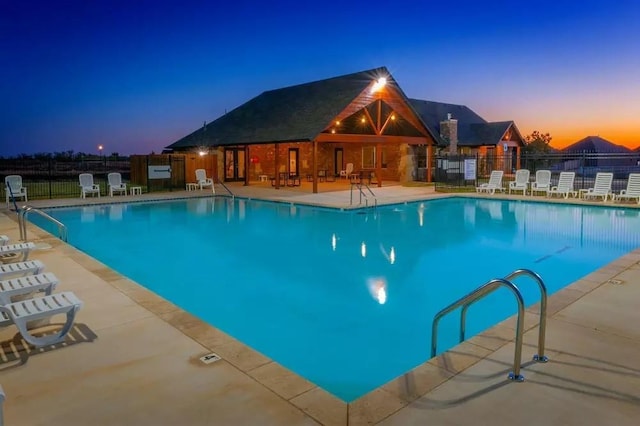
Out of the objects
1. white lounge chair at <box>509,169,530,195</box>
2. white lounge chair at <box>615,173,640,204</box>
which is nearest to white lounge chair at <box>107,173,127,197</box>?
white lounge chair at <box>509,169,530,195</box>

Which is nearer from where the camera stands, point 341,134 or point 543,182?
point 543,182

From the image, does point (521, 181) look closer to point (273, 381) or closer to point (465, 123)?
point (465, 123)

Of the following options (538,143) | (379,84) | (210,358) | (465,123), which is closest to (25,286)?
(210,358)

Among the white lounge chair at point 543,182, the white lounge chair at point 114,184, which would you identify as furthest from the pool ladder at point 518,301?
the white lounge chair at point 114,184

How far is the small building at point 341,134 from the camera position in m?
22.3

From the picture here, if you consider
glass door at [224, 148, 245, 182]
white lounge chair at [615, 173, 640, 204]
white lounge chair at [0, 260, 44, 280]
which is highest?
glass door at [224, 148, 245, 182]

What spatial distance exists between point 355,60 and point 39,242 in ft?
97.4

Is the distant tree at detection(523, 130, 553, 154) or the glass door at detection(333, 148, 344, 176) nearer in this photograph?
the glass door at detection(333, 148, 344, 176)

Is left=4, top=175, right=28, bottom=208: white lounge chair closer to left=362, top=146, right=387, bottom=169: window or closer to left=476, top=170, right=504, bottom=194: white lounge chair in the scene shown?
left=362, top=146, right=387, bottom=169: window

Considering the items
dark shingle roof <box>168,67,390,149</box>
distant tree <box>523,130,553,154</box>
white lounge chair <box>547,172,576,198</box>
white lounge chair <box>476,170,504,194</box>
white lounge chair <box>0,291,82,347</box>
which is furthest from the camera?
distant tree <box>523,130,553,154</box>

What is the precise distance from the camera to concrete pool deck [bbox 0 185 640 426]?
3.09 m

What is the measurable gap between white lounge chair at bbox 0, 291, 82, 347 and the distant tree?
36.2 m

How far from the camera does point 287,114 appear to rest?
81.4 ft

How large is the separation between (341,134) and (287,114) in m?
4.30
